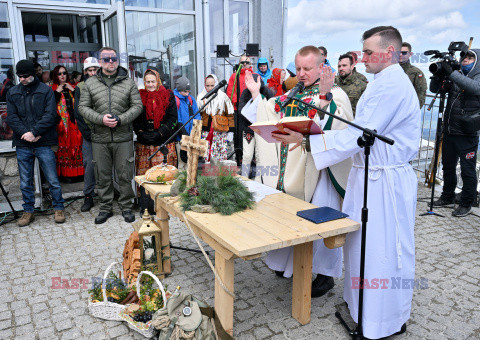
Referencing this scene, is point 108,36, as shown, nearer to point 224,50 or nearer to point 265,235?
point 224,50

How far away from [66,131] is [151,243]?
135 inches

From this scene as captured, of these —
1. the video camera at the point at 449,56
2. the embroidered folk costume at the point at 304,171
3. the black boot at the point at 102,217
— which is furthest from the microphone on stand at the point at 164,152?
the video camera at the point at 449,56

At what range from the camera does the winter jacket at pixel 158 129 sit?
5348mm

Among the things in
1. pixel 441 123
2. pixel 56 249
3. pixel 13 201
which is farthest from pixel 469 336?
pixel 13 201

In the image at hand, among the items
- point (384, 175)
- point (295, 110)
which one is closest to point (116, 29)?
point (295, 110)

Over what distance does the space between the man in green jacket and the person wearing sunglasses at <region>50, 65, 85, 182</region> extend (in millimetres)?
1147

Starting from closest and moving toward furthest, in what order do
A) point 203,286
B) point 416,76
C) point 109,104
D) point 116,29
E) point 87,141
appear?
point 203,286
point 109,104
point 87,141
point 116,29
point 416,76

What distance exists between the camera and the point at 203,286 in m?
3.62

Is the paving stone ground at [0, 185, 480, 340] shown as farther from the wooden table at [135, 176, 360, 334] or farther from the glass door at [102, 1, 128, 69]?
the glass door at [102, 1, 128, 69]

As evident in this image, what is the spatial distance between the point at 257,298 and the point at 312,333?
63 cm

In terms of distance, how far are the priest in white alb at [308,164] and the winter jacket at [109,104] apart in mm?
2046

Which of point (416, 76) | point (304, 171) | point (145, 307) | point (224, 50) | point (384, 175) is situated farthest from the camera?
point (224, 50)

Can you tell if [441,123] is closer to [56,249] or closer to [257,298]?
[257,298]

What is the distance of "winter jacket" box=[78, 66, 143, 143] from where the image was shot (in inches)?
197
